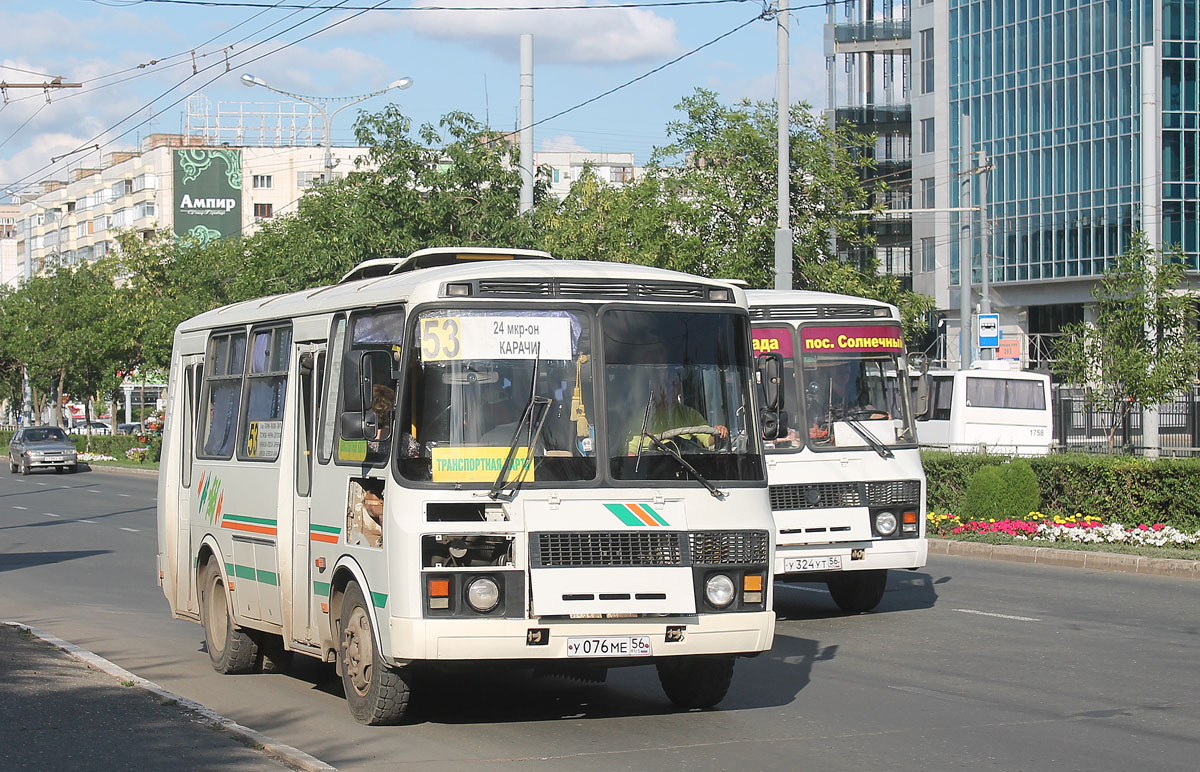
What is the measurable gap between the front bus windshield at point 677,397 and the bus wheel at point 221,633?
12.8 ft

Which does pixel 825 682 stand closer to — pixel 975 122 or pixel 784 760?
pixel 784 760

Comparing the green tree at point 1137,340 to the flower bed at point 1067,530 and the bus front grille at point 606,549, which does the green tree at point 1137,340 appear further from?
the bus front grille at point 606,549

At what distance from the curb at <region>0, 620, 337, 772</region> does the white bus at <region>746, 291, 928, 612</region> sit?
5853mm

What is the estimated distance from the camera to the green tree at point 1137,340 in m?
27.2

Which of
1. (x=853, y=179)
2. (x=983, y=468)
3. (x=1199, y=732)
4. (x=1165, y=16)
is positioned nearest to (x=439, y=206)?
(x=853, y=179)

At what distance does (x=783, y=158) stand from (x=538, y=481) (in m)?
17.9

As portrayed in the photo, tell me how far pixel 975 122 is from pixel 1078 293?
993 cm

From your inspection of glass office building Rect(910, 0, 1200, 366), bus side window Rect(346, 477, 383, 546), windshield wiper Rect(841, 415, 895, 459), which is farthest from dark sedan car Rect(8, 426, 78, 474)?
bus side window Rect(346, 477, 383, 546)

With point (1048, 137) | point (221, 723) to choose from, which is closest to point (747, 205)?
point (221, 723)

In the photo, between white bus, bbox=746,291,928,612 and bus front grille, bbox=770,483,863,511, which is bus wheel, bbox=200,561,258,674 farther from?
bus front grille, bbox=770,483,863,511

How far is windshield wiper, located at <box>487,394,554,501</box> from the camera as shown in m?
8.00

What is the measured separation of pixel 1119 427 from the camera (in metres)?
31.5

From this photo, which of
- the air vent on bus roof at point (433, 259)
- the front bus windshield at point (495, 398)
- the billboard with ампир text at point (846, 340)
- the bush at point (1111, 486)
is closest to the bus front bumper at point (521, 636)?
the front bus windshield at point (495, 398)

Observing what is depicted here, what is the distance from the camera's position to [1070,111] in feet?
217
